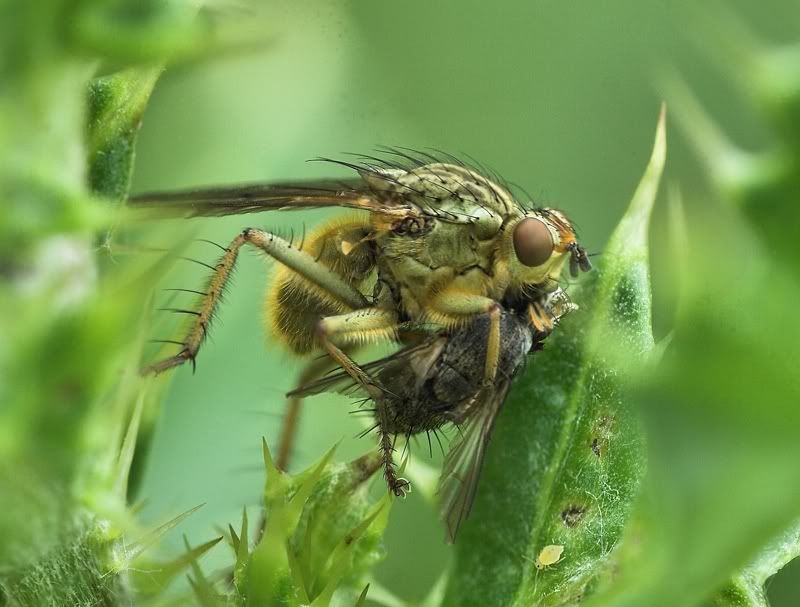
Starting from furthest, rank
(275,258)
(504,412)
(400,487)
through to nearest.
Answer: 1. (275,258)
2. (400,487)
3. (504,412)

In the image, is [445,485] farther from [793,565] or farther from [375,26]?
[375,26]

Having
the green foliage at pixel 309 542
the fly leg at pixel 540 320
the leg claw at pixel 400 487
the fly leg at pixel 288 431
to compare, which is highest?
the fly leg at pixel 288 431

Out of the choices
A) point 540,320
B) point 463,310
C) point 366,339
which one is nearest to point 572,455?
point 540,320

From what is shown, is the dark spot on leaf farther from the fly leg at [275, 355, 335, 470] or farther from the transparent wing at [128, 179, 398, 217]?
the fly leg at [275, 355, 335, 470]

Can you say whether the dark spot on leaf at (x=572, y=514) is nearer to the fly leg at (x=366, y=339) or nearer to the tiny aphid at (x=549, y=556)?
the tiny aphid at (x=549, y=556)

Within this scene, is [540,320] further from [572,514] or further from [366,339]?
[572,514]

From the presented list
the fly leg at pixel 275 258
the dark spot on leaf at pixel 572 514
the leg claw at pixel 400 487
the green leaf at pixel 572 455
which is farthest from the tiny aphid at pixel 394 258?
the dark spot on leaf at pixel 572 514

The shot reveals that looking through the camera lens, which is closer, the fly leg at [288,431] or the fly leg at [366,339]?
the fly leg at [366,339]
